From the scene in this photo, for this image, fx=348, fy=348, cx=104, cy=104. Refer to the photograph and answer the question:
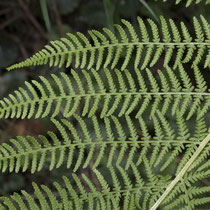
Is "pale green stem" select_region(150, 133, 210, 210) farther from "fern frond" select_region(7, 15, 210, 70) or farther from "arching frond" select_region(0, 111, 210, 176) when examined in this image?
"fern frond" select_region(7, 15, 210, 70)

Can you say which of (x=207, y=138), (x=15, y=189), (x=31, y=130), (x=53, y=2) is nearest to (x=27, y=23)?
(x=53, y=2)

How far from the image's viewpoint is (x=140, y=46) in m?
1.57

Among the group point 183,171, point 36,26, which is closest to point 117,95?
point 183,171

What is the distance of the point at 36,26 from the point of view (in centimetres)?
345

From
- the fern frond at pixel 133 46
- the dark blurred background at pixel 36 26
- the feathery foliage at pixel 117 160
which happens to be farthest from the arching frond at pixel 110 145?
the dark blurred background at pixel 36 26

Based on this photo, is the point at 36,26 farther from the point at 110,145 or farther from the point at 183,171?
the point at 183,171

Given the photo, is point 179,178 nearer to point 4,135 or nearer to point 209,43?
point 209,43

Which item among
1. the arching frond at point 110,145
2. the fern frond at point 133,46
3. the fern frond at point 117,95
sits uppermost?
the fern frond at point 133,46

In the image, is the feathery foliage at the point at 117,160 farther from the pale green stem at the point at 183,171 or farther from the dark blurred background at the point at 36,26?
the dark blurred background at the point at 36,26

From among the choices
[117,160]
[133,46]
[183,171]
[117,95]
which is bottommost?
[183,171]

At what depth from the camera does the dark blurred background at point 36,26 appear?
293 cm

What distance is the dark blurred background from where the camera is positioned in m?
2.93

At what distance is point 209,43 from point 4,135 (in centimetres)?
218

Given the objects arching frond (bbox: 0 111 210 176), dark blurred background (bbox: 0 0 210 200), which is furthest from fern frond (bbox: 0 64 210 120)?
dark blurred background (bbox: 0 0 210 200)
